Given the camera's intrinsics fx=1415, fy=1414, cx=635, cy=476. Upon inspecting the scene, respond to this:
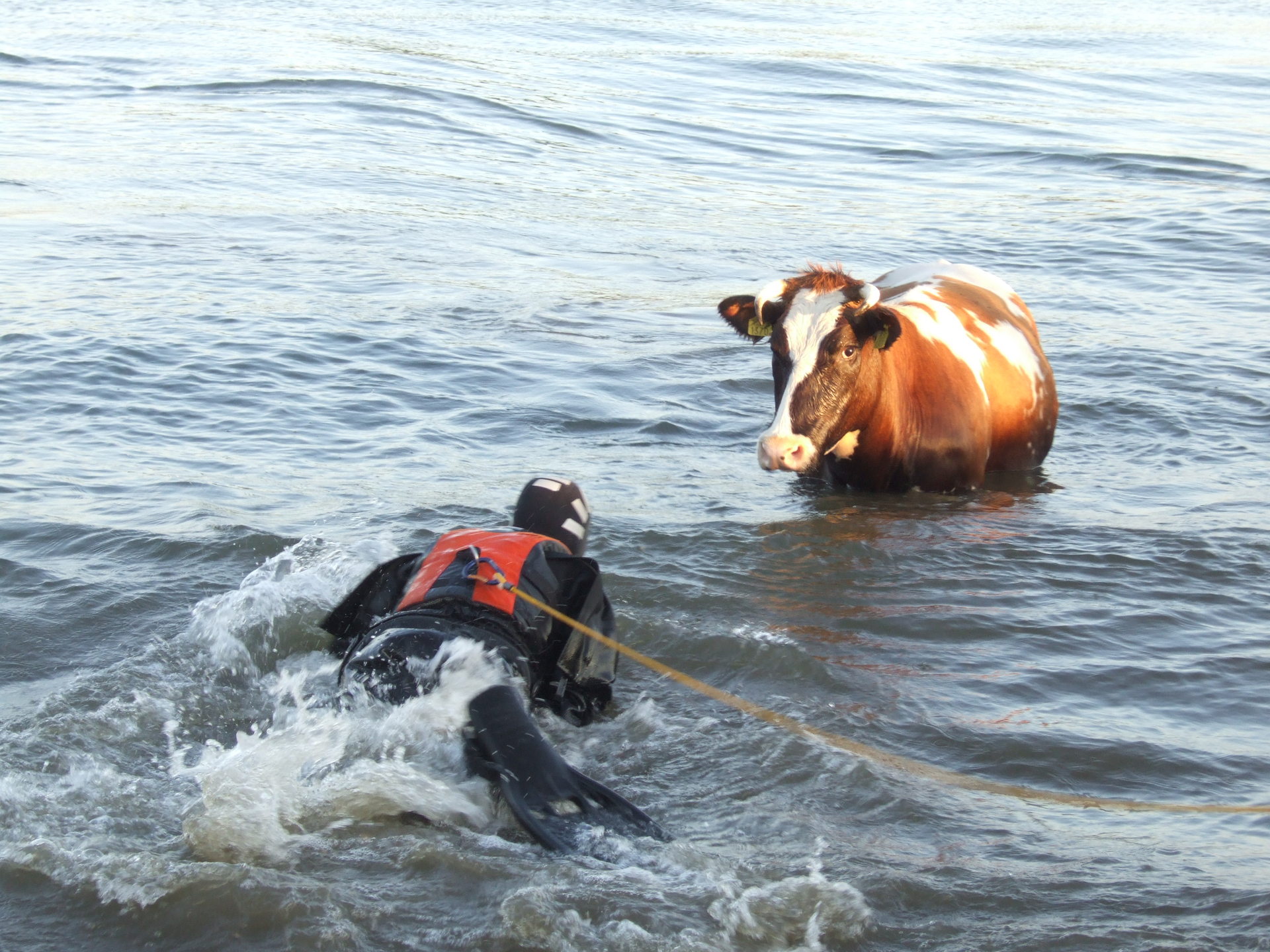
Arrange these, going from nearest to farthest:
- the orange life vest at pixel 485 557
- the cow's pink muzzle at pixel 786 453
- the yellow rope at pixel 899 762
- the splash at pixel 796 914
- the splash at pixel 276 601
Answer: the splash at pixel 796 914
the yellow rope at pixel 899 762
the orange life vest at pixel 485 557
the splash at pixel 276 601
the cow's pink muzzle at pixel 786 453

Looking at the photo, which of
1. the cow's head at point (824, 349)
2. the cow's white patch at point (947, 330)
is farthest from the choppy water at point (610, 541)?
the cow's white patch at point (947, 330)

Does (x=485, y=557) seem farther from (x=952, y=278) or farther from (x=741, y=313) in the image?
(x=952, y=278)

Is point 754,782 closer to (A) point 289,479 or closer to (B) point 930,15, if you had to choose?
(A) point 289,479

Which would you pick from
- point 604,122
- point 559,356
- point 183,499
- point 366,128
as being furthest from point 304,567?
point 604,122

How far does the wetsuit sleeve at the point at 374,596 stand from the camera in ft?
17.4

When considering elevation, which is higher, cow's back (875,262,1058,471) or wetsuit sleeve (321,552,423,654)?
cow's back (875,262,1058,471)

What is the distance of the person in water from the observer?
418cm

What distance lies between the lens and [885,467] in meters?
7.53

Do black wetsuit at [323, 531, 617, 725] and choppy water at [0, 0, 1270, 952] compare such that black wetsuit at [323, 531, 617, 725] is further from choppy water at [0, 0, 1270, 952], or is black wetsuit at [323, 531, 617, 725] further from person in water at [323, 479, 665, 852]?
choppy water at [0, 0, 1270, 952]

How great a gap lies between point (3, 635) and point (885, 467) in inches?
171

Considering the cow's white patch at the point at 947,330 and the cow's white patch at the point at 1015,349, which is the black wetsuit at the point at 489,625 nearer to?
the cow's white patch at the point at 947,330

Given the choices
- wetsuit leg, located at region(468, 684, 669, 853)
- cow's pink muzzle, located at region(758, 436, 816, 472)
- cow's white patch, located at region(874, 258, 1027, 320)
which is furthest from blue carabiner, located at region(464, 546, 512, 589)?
cow's white patch, located at region(874, 258, 1027, 320)

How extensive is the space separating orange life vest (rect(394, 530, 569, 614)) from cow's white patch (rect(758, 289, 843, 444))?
2.03 meters

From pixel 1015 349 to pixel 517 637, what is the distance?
175 inches
